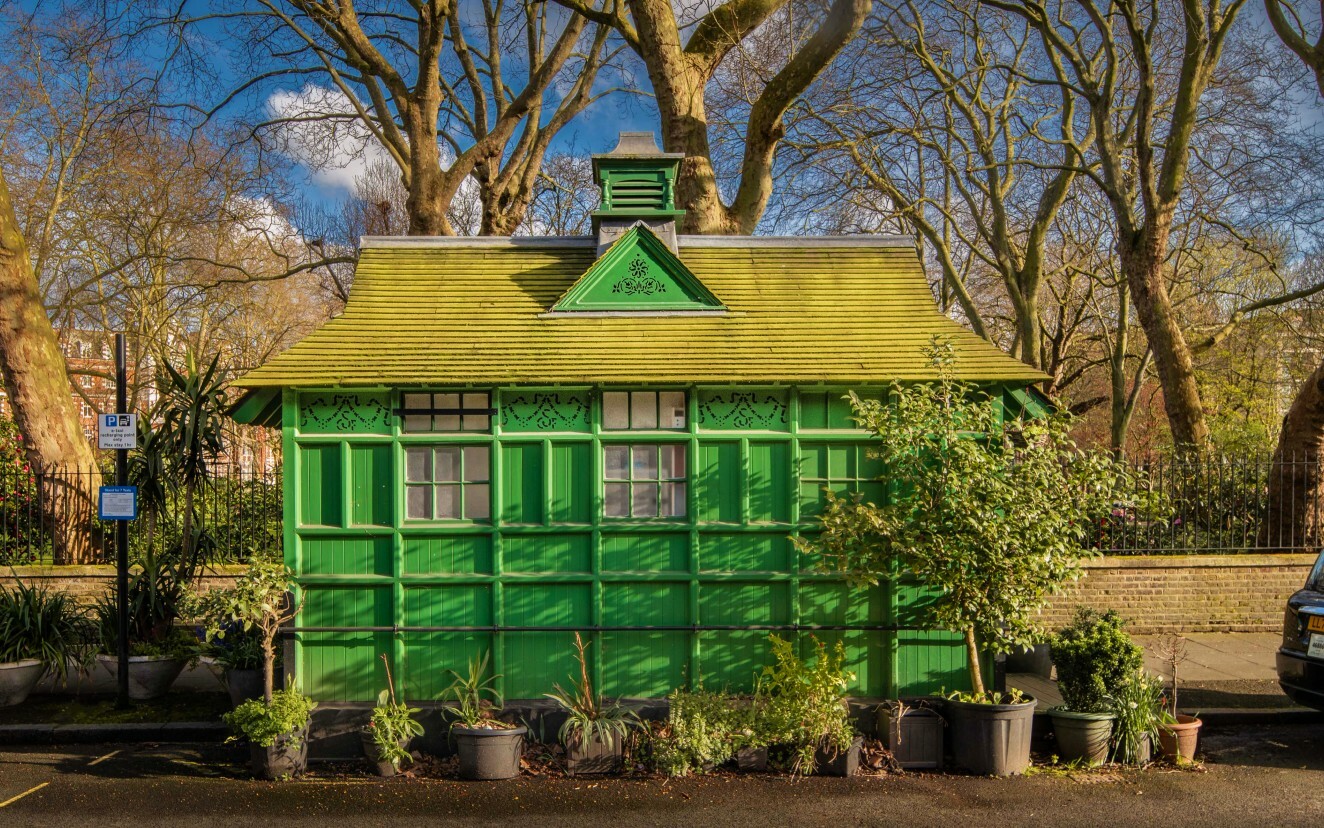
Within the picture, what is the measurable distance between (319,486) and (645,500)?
2700mm

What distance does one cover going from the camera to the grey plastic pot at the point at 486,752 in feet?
23.2

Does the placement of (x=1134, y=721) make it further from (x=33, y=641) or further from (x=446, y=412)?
(x=33, y=641)

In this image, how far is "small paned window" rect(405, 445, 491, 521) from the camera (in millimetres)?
7816

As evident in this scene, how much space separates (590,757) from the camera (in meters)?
7.19

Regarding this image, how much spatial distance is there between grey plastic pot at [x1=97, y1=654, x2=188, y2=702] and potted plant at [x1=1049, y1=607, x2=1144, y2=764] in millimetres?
8151

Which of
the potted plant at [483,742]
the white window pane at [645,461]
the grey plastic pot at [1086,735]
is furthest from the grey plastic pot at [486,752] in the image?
the grey plastic pot at [1086,735]

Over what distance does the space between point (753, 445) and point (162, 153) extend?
62.8ft

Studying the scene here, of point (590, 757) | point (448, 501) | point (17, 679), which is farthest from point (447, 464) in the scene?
point (17, 679)

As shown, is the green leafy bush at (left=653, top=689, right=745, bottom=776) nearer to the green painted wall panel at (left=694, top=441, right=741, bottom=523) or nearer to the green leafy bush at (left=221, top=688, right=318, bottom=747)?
the green painted wall panel at (left=694, top=441, right=741, bottom=523)

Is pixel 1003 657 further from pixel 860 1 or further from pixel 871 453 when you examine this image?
pixel 860 1

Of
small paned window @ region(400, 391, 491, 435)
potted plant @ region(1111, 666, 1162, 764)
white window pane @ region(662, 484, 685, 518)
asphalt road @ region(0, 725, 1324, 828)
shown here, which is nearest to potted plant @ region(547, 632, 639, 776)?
asphalt road @ region(0, 725, 1324, 828)

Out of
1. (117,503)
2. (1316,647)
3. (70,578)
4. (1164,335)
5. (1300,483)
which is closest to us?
(1316,647)

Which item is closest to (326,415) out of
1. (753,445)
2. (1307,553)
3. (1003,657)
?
(753,445)

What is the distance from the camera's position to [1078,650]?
24.1ft
